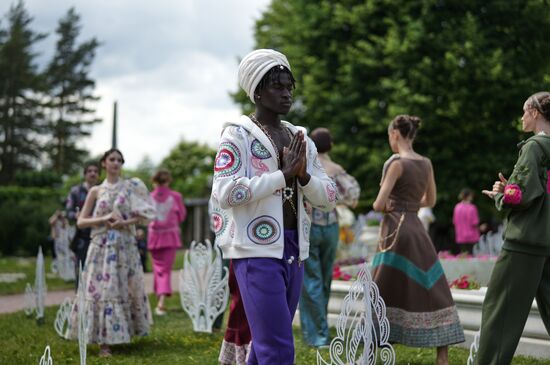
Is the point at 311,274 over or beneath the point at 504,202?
beneath

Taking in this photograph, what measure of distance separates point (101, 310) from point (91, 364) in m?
0.60

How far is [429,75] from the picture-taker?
19.9m

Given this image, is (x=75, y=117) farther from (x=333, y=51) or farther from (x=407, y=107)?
(x=407, y=107)

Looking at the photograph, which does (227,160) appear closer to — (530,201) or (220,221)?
(220,221)

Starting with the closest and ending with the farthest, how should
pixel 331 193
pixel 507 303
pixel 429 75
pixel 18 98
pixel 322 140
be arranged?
pixel 331 193
pixel 507 303
pixel 322 140
pixel 429 75
pixel 18 98

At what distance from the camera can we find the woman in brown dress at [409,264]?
20.2 feet

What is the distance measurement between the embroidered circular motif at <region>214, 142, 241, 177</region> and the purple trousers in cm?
46

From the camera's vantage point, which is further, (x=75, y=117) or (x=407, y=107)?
(x=75, y=117)

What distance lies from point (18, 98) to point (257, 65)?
44362 mm

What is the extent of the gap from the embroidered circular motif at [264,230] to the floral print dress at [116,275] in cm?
367

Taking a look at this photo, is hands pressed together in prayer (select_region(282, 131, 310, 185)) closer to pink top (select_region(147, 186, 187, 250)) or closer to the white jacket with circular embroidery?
the white jacket with circular embroidery

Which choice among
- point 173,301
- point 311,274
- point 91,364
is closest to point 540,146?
point 311,274

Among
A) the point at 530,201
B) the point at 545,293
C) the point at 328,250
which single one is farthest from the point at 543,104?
the point at 328,250

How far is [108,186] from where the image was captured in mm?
7598
